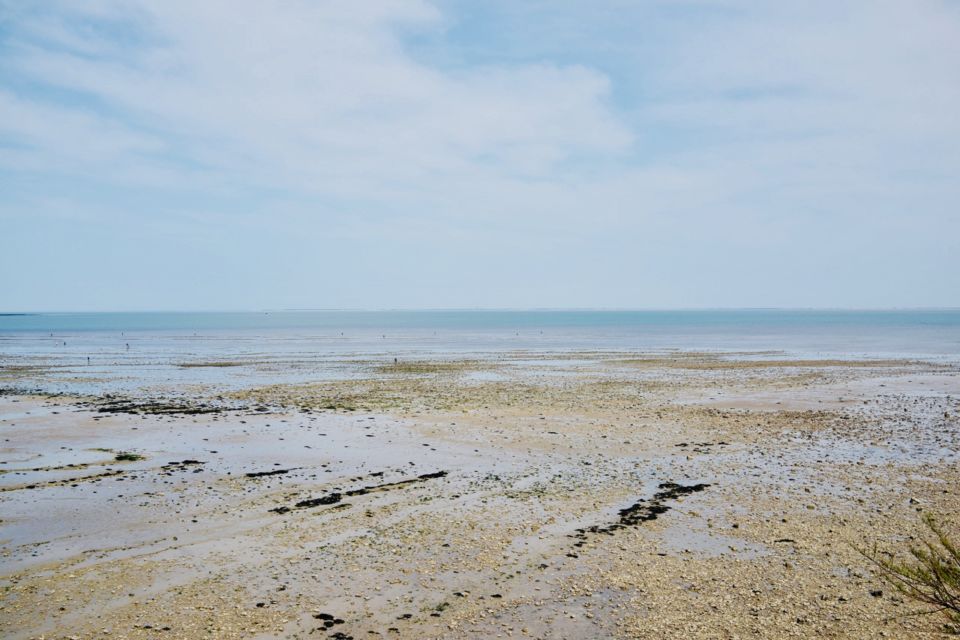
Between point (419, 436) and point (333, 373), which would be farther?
point (333, 373)

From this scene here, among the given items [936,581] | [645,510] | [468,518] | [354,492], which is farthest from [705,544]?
[354,492]

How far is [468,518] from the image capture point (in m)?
13.9

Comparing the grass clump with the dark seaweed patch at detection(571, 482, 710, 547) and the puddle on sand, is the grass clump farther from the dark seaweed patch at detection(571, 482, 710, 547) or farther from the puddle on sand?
the dark seaweed patch at detection(571, 482, 710, 547)

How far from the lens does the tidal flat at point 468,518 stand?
30.8 ft

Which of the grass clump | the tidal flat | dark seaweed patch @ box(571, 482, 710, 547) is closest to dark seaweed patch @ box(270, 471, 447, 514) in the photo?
the tidal flat

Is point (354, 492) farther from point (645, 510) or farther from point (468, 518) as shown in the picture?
point (645, 510)

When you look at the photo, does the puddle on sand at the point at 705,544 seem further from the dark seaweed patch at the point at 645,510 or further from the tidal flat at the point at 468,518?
the dark seaweed patch at the point at 645,510

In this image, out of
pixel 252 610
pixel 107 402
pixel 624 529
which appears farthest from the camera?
pixel 107 402

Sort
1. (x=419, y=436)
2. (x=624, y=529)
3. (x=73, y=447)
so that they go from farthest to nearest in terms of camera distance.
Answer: (x=419, y=436) < (x=73, y=447) < (x=624, y=529)

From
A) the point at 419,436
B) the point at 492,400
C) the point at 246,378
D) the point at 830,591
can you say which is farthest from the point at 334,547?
the point at 246,378

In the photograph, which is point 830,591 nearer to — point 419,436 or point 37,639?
point 37,639

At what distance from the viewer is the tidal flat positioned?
30.8ft

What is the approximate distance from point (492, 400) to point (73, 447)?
60.3ft

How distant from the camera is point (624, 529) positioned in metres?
13.0
